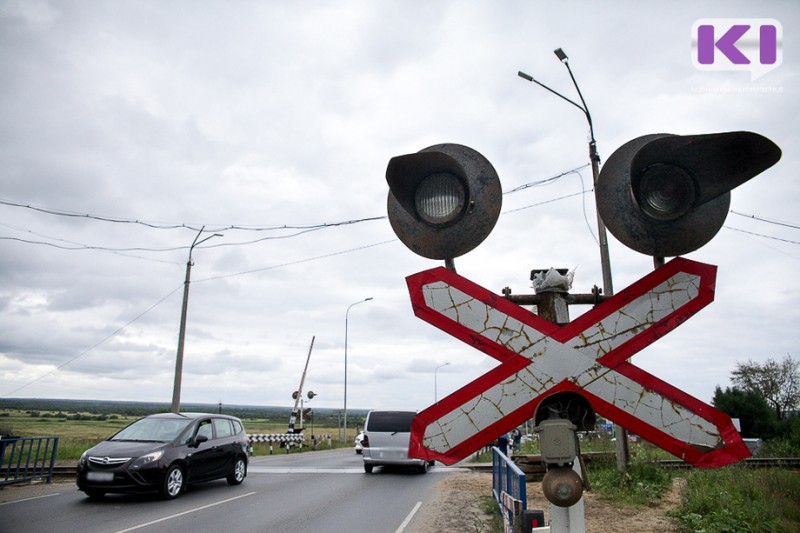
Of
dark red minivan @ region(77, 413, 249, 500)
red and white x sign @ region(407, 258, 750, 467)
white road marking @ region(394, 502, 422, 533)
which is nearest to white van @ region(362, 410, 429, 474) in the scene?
dark red minivan @ region(77, 413, 249, 500)

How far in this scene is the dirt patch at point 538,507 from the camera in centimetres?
788

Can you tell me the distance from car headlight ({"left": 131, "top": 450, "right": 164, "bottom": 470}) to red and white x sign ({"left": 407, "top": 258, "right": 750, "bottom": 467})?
31.1 feet

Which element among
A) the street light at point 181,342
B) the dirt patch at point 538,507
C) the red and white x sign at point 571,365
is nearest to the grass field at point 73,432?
the street light at point 181,342

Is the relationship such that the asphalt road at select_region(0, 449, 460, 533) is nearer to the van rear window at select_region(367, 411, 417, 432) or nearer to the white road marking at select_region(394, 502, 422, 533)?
the white road marking at select_region(394, 502, 422, 533)

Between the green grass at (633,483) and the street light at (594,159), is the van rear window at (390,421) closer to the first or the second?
the green grass at (633,483)

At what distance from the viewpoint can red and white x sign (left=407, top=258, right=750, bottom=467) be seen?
203 cm

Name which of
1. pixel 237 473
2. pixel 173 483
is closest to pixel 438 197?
pixel 173 483

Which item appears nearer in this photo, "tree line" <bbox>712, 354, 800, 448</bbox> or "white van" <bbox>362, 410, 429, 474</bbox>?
"white van" <bbox>362, 410, 429, 474</bbox>

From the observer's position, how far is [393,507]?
401 inches

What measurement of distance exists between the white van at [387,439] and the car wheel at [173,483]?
6.11 metres

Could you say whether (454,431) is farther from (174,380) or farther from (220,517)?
(174,380)

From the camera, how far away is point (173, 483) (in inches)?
414

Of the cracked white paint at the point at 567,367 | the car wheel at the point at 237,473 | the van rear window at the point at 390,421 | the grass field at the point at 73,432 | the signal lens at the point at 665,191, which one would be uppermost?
the signal lens at the point at 665,191

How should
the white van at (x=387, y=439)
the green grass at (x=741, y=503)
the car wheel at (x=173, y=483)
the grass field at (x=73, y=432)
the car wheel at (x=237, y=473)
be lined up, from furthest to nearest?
the grass field at (x=73, y=432), the white van at (x=387, y=439), the car wheel at (x=237, y=473), the car wheel at (x=173, y=483), the green grass at (x=741, y=503)
